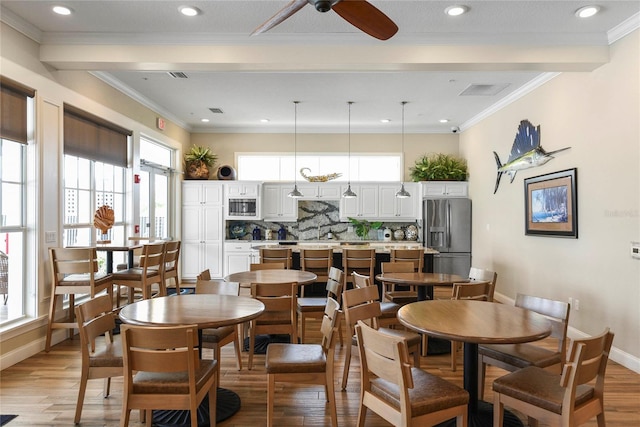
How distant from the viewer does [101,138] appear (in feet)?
17.3

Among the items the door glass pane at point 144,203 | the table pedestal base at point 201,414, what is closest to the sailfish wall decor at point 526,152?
the table pedestal base at point 201,414

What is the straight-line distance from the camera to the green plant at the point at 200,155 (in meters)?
8.20

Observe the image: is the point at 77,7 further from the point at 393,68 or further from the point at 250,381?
the point at 250,381

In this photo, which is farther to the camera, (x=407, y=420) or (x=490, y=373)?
(x=490, y=373)

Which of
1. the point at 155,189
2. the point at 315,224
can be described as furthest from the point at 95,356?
the point at 315,224

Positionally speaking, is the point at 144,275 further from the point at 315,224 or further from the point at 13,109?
the point at 315,224

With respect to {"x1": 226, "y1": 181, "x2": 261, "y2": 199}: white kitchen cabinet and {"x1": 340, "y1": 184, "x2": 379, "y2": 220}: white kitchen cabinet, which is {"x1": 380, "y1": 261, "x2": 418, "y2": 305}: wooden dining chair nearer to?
{"x1": 340, "y1": 184, "x2": 379, "y2": 220}: white kitchen cabinet

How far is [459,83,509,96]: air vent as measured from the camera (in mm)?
5721

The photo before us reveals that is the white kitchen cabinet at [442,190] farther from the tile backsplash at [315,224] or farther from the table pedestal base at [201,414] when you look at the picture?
the table pedestal base at [201,414]

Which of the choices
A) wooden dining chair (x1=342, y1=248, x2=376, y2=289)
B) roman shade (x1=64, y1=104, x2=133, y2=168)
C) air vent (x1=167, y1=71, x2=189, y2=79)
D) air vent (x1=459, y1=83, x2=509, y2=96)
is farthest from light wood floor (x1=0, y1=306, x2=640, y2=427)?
air vent (x1=459, y1=83, x2=509, y2=96)

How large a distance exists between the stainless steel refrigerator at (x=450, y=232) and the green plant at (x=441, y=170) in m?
0.50

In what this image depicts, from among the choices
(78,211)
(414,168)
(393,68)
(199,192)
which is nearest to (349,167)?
(414,168)

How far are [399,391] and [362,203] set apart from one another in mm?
6364

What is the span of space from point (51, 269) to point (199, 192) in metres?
4.07
